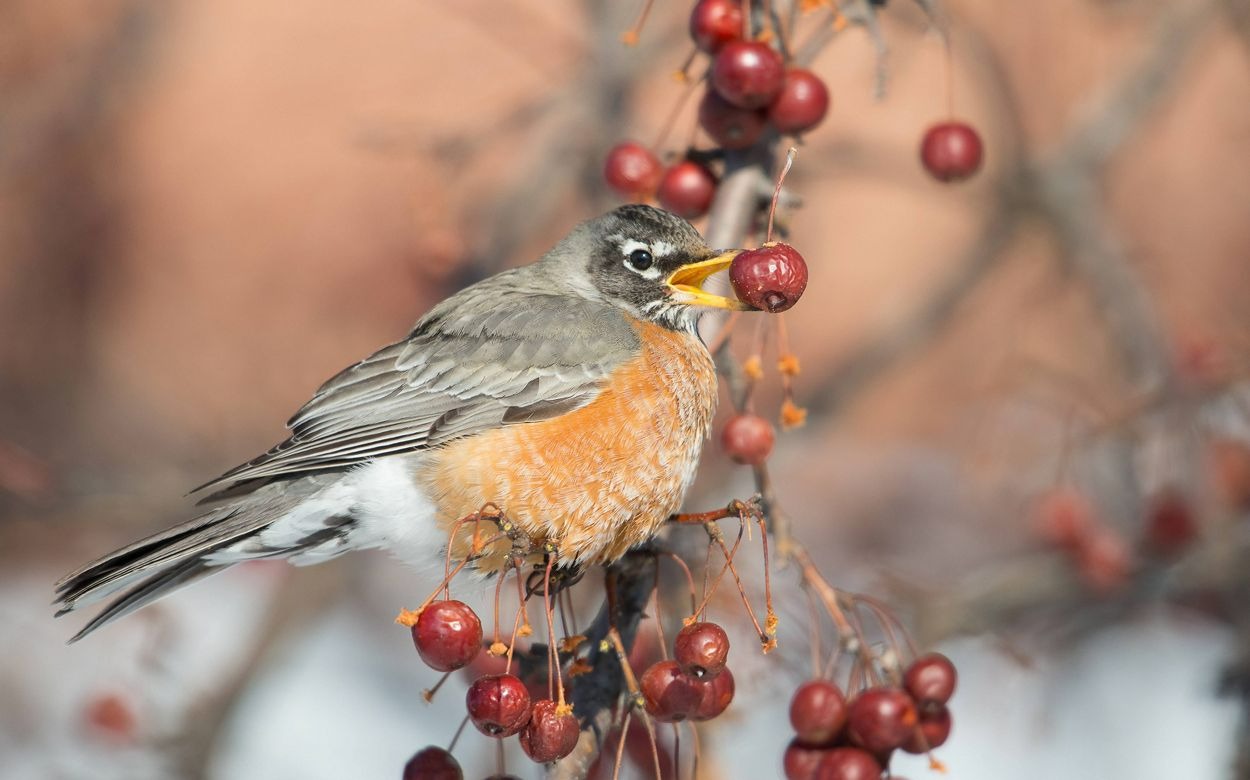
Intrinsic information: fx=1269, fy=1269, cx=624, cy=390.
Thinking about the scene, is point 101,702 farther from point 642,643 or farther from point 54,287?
point 54,287

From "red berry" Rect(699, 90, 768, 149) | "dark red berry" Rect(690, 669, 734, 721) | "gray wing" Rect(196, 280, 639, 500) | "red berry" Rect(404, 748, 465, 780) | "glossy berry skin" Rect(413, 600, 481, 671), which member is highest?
"red berry" Rect(699, 90, 768, 149)

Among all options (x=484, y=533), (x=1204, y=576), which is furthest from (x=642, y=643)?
(x=1204, y=576)

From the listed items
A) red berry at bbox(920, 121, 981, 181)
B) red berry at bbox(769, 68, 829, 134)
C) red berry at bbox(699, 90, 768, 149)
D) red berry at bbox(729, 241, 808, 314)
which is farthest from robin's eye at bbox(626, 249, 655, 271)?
red berry at bbox(729, 241, 808, 314)

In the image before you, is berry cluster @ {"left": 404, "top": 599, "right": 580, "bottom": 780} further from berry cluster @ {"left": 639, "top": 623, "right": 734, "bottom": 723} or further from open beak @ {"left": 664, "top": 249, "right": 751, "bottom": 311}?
open beak @ {"left": 664, "top": 249, "right": 751, "bottom": 311}

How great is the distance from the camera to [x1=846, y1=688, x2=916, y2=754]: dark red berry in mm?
2730

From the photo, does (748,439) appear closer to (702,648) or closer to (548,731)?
(702,648)

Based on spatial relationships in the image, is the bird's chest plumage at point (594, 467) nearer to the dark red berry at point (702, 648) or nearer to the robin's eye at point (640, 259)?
the robin's eye at point (640, 259)

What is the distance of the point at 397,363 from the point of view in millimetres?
3643

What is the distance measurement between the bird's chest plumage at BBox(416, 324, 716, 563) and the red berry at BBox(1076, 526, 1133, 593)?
1.69 metres

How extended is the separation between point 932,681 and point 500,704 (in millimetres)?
987

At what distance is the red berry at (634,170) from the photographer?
3.44 meters

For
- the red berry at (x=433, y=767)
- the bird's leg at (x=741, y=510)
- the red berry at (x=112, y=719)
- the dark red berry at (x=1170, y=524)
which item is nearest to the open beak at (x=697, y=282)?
the bird's leg at (x=741, y=510)

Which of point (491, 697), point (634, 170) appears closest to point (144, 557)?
point (491, 697)

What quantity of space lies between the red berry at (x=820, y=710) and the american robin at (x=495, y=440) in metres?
0.60
